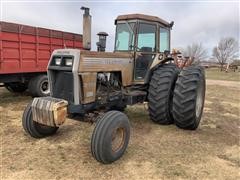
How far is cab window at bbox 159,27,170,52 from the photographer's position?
6110 millimetres

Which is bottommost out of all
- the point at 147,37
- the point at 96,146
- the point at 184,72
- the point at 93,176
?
the point at 93,176

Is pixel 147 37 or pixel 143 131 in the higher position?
pixel 147 37

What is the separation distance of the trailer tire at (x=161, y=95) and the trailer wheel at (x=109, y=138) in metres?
1.39

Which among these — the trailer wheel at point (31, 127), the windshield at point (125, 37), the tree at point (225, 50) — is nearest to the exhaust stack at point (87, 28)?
the windshield at point (125, 37)

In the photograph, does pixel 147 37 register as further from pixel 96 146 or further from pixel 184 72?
pixel 96 146

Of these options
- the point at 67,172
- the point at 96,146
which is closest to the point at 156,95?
the point at 96,146

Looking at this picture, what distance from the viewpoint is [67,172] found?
3.65 m

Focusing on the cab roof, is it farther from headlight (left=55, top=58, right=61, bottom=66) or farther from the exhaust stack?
headlight (left=55, top=58, right=61, bottom=66)

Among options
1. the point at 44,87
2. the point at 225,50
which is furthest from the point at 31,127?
the point at 225,50

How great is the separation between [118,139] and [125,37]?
2493mm

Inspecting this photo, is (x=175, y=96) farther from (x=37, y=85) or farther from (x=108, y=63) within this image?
(x=37, y=85)

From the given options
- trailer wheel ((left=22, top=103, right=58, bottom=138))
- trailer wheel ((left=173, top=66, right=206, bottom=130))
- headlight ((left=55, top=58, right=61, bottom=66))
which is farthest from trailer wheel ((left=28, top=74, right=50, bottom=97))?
trailer wheel ((left=173, top=66, right=206, bottom=130))

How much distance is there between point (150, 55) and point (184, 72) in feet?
2.80

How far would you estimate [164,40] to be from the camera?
20.6 feet
